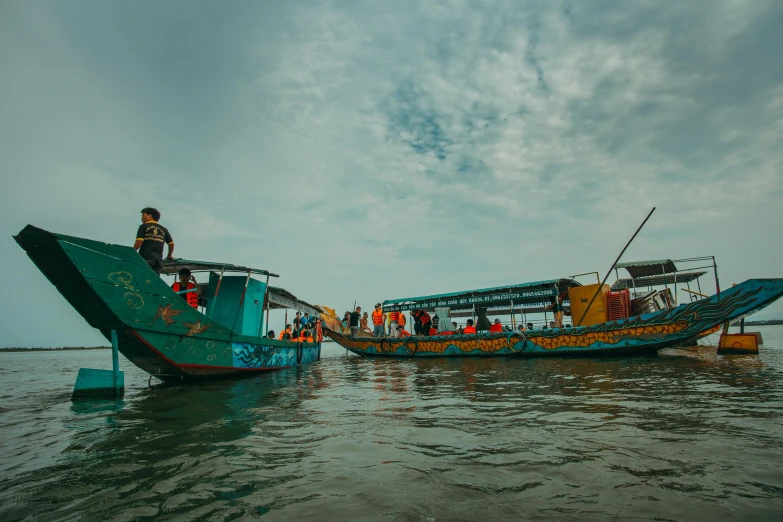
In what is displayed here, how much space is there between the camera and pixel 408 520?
199 cm

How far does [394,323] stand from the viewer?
66.1 ft

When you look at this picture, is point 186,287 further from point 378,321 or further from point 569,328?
point 569,328

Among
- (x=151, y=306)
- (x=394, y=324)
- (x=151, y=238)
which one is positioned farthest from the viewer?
(x=394, y=324)

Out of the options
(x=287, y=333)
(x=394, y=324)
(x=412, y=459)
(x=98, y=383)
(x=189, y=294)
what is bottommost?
(x=412, y=459)

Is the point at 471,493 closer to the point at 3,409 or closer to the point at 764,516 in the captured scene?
the point at 764,516

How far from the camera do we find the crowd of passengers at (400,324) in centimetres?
1653

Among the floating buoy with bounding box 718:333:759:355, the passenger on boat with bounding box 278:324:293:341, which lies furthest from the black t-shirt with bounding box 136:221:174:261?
the floating buoy with bounding box 718:333:759:355

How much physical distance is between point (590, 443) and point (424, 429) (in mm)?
1511

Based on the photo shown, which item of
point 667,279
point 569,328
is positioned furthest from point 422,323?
point 667,279

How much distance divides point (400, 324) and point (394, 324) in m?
0.38

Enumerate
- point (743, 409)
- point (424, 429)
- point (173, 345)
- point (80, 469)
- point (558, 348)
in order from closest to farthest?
1. point (80, 469)
2. point (424, 429)
3. point (743, 409)
4. point (173, 345)
5. point (558, 348)

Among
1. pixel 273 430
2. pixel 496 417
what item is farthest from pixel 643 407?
pixel 273 430

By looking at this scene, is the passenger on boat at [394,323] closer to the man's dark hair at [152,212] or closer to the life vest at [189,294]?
the life vest at [189,294]

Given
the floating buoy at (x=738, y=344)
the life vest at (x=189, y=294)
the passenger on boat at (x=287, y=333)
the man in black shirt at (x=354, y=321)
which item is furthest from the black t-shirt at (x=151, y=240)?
the floating buoy at (x=738, y=344)
